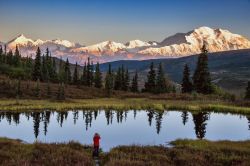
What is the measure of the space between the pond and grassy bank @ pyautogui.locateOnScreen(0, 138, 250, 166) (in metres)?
7.92

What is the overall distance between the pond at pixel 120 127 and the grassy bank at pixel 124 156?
792 centimetres

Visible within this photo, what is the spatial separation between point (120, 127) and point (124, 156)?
26999mm

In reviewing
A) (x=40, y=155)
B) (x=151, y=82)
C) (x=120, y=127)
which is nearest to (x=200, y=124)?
(x=120, y=127)

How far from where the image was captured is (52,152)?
85.7ft

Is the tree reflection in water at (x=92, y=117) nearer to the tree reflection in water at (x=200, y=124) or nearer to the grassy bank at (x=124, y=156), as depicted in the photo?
the tree reflection in water at (x=200, y=124)

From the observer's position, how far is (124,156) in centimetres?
2616

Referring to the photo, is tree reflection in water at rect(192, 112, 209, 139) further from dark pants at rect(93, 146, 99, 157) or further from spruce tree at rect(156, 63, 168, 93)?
spruce tree at rect(156, 63, 168, 93)

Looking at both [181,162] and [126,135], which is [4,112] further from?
[181,162]

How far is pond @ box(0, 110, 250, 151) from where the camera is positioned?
43.2 meters

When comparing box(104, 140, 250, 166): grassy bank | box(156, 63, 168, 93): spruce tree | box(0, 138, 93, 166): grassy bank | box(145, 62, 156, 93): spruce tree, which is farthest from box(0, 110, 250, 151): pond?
box(145, 62, 156, 93): spruce tree

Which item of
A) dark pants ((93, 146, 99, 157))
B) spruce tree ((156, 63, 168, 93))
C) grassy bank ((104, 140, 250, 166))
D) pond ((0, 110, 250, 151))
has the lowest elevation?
pond ((0, 110, 250, 151))

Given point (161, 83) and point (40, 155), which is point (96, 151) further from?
point (161, 83)

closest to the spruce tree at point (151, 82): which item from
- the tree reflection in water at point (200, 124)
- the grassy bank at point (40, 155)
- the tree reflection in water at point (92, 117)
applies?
the tree reflection in water at point (92, 117)

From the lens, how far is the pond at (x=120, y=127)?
43.2 m
